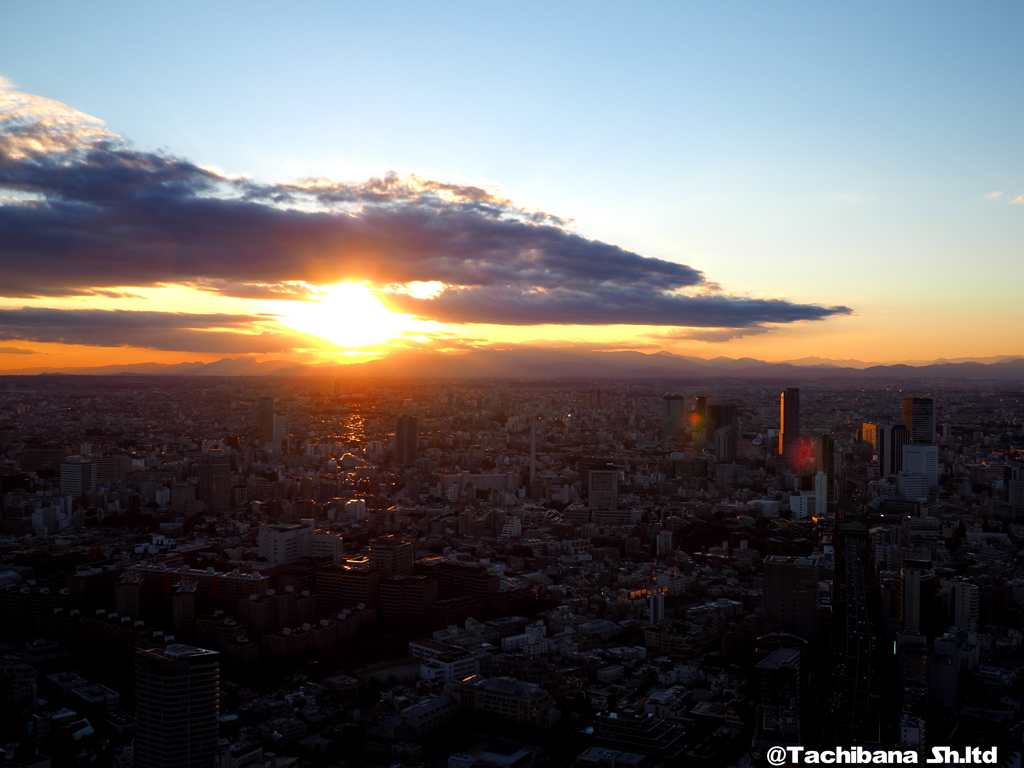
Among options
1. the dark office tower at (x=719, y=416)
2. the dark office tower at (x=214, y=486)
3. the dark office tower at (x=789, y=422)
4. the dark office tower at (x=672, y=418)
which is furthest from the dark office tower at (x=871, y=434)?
the dark office tower at (x=214, y=486)

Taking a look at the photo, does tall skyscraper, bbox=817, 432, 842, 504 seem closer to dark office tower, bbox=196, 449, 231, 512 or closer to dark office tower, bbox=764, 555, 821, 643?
dark office tower, bbox=764, 555, 821, 643

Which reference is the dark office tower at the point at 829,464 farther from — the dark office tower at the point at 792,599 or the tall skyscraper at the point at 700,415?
the dark office tower at the point at 792,599

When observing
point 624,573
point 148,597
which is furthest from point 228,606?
point 624,573

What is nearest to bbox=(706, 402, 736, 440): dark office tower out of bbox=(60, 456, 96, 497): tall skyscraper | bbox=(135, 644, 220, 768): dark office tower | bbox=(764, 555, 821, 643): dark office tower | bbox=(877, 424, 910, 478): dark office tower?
bbox=(877, 424, 910, 478): dark office tower

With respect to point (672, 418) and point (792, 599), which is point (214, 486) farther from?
point (672, 418)

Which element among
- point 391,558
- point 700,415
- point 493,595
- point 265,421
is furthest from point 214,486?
point 700,415

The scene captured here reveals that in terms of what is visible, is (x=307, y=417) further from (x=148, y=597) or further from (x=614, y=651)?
(x=614, y=651)
